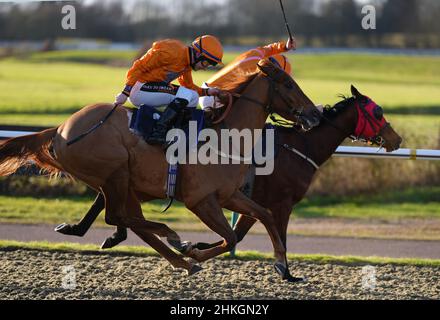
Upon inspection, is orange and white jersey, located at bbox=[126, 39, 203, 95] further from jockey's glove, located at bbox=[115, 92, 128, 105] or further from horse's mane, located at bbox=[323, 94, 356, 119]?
horse's mane, located at bbox=[323, 94, 356, 119]

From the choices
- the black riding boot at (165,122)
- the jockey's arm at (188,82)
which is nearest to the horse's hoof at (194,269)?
the black riding boot at (165,122)

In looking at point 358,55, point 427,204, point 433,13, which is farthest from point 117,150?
point 358,55

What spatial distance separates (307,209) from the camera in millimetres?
11102

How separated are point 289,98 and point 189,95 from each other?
736mm

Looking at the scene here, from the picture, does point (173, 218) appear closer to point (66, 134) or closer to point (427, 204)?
point (427, 204)

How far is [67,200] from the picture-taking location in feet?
35.9

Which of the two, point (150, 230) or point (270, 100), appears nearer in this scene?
point (150, 230)

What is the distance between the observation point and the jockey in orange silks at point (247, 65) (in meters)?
6.28

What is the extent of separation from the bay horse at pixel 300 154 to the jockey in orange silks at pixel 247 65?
586 mm

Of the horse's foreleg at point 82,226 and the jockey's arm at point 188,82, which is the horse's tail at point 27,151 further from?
the jockey's arm at point 188,82

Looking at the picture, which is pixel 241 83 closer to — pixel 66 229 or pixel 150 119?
pixel 150 119

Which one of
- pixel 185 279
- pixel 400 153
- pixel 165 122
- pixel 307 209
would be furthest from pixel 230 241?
pixel 307 209

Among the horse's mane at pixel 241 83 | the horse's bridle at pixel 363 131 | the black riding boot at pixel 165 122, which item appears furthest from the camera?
the horse's bridle at pixel 363 131

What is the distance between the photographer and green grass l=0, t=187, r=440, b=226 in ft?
32.5
